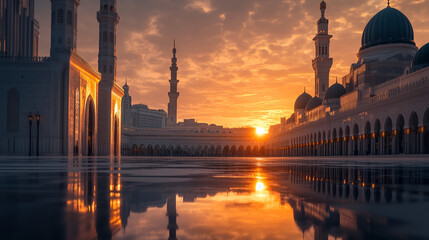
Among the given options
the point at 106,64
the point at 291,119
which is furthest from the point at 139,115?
the point at 106,64

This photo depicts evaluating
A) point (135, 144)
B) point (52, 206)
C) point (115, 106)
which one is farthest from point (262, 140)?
point (52, 206)

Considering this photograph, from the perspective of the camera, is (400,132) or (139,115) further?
(139,115)

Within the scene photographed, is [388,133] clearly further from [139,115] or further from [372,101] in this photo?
[139,115]

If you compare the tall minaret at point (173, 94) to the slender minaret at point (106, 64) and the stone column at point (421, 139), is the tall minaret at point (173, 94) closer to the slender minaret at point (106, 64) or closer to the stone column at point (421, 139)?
the slender minaret at point (106, 64)

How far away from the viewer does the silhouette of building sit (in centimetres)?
3800

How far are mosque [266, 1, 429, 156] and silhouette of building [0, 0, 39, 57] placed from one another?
99.5ft

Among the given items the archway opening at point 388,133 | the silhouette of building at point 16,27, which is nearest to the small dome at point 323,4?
the archway opening at point 388,133

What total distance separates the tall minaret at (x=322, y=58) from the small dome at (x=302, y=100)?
4.44 meters

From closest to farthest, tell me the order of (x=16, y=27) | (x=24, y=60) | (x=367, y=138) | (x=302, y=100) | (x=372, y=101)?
(x=24, y=60)
(x=372, y=101)
(x=367, y=138)
(x=16, y=27)
(x=302, y=100)

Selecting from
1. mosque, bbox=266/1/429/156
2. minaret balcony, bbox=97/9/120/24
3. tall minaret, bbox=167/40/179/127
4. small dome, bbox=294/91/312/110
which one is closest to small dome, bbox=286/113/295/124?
mosque, bbox=266/1/429/156

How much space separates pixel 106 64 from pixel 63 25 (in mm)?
9755

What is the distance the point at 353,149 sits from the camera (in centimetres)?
3303

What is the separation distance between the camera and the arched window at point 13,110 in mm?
26875

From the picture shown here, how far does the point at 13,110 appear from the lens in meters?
27.0
